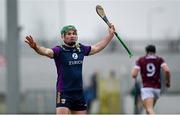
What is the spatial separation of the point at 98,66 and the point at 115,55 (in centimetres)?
233

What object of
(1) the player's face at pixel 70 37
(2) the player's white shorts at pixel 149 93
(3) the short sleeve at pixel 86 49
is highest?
(1) the player's face at pixel 70 37

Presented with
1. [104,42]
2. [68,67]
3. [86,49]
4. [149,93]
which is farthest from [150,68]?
[68,67]

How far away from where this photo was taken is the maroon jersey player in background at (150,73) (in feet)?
53.3

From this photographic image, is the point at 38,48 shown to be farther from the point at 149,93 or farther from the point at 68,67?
the point at 149,93

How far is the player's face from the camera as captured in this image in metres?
12.5

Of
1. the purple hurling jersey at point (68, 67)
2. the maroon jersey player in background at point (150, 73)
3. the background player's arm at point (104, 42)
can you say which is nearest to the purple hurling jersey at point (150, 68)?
the maroon jersey player in background at point (150, 73)

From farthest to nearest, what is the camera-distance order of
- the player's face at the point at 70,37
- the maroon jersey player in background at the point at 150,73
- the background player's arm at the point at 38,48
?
the maroon jersey player in background at the point at 150,73, the player's face at the point at 70,37, the background player's arm at the point at 38,48

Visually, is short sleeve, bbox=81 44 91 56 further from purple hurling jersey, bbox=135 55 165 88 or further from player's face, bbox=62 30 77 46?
purple hurling jersey, bbox=135 55 165 88

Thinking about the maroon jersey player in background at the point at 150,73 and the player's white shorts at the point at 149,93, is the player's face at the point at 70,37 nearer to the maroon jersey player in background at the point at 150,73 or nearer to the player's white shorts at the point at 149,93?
the maroon jersey player in background at the point at 150,73

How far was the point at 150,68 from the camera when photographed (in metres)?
16.3

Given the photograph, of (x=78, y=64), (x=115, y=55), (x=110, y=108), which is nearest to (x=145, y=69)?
(x=78, y=64)

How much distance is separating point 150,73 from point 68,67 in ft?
13.6

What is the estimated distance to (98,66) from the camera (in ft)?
141

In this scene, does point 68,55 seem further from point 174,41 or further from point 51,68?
point 174,41
